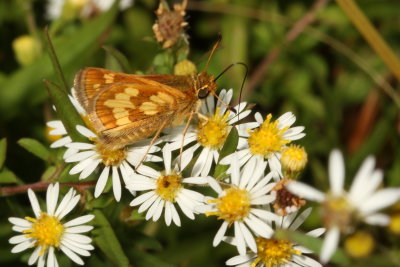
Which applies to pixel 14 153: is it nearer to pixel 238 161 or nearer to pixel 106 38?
pixel 106 38

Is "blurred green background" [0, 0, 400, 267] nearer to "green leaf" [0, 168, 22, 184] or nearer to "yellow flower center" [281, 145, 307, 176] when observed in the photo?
"green leaf" [0, 168, 22, 184]

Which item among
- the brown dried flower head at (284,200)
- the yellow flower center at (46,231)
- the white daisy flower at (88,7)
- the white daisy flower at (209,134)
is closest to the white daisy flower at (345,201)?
the brown dried flower head at (284,200)

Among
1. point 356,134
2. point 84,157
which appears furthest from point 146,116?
point 356,134

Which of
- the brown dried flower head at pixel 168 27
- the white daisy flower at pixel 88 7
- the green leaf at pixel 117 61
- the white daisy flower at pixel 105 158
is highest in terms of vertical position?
the white daisy flower at pixel 88 7

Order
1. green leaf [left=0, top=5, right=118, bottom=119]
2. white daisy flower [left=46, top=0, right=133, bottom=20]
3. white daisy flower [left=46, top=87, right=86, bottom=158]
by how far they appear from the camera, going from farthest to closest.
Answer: white daisy flower [left=46, top=0, right=133, bottom=20]
green leaf [left=0, top=5, right=118, bottom=119]
white daisy flower [left=46, top=87, right=86, bottom=158]

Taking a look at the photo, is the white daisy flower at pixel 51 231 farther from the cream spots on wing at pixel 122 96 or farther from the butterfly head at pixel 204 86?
the butterfly head at pixel 204 86

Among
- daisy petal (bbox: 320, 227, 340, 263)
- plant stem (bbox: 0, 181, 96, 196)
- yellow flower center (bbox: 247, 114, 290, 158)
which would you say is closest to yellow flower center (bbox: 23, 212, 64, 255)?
plant stem (bbox: 0, 181, 96, 196)
